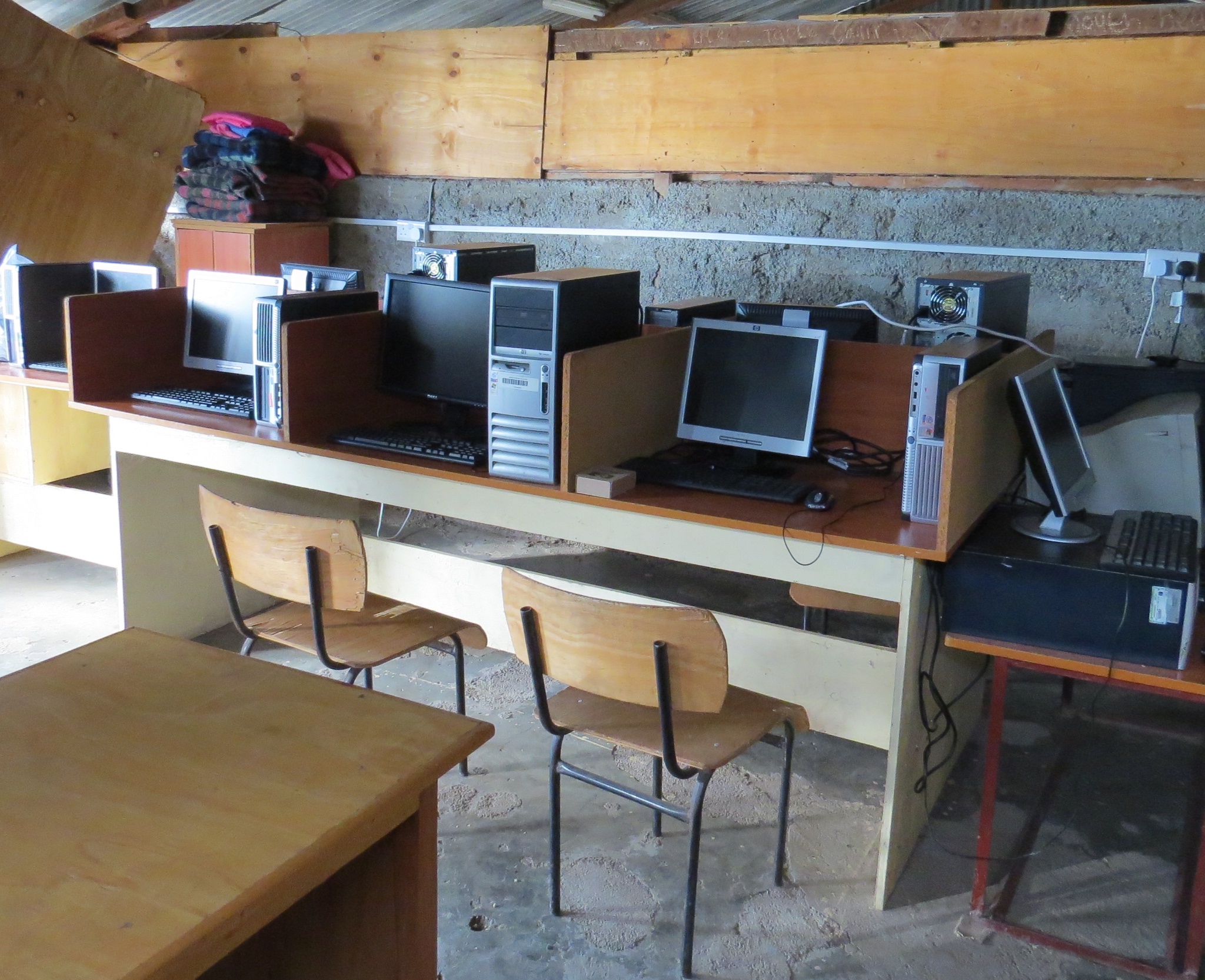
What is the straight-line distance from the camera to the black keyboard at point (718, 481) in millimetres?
2295

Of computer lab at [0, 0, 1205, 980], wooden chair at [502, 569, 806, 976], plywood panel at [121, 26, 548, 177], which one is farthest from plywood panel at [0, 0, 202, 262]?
wooden chair at [502, 569, 806, 976]

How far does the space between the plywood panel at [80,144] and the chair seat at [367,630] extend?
2.04 m

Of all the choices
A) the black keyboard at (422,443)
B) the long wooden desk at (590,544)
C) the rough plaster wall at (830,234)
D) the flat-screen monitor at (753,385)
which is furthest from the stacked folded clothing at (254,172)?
the flat-screen monitor at (753,385)

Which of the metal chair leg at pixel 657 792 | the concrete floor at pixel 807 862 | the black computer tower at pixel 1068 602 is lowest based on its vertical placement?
the concrete floor at pixel 807 862

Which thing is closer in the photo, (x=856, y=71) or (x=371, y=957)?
(x=371, y=957)

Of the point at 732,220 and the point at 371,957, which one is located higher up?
the point at 732,220

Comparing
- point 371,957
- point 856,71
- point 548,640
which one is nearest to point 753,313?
point 548,640

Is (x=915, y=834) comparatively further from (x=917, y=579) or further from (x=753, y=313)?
(x=753, y=313)

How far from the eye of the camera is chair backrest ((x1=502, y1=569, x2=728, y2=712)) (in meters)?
1.77

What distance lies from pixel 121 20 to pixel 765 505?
4.53 meters

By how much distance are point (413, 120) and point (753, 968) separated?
3.75 m

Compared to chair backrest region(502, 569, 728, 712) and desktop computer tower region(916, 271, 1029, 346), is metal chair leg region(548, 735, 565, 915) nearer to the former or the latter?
chair backrest region(502, 569, 728, 712)

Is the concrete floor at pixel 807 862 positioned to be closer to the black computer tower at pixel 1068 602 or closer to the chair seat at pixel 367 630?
the chair seat at pixel 367 630

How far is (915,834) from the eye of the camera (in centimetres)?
238
